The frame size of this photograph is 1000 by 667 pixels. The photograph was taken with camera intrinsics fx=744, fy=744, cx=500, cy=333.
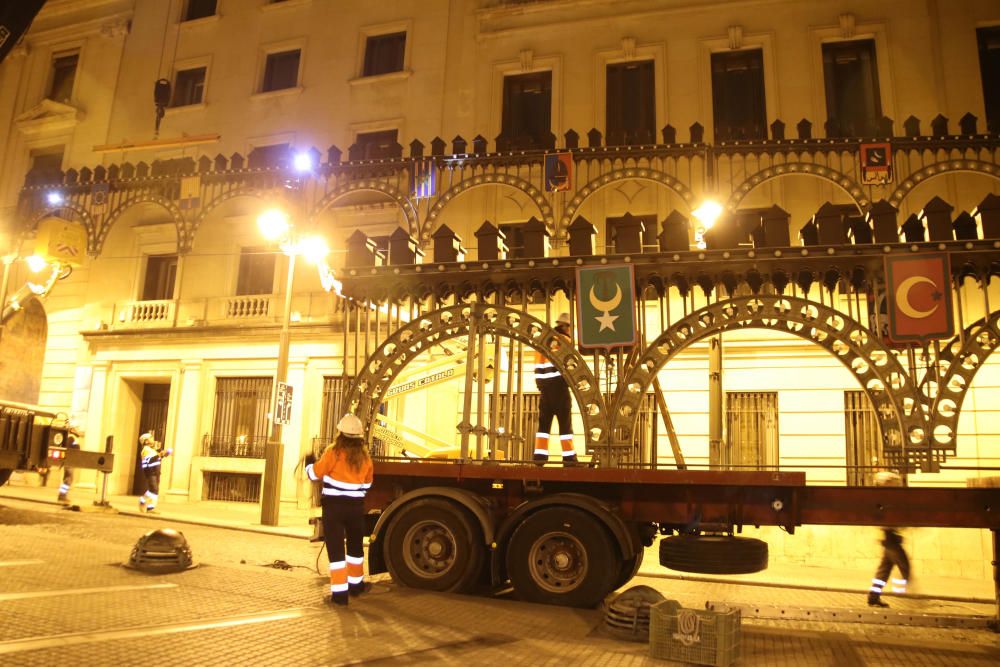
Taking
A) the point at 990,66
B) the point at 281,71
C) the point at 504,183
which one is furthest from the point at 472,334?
the point at 281,71

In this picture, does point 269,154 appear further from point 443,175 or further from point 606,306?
point 606,306

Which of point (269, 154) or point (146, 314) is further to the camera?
point (146, 314)

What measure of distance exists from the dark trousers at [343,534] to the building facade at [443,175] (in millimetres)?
2108

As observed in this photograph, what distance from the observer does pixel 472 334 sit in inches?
378

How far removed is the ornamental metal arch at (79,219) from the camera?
17391 mm

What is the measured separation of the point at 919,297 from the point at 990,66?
12158 mm

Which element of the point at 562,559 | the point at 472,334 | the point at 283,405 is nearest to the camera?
the point at 562,559

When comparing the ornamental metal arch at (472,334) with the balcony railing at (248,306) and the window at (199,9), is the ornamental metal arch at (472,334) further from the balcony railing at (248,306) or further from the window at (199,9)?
the window at (199,9)

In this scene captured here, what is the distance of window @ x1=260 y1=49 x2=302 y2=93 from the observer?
23200 millimetres

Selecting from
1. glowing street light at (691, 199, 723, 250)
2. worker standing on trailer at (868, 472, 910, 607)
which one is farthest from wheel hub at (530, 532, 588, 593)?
glowing street light at (691, 199, 723, 250)

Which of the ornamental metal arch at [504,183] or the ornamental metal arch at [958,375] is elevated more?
the ornamental metal arch at [504,183]

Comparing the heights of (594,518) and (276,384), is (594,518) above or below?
below

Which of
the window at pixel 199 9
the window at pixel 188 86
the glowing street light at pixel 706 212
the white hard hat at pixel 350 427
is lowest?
the white hard hat at pixel 350 427

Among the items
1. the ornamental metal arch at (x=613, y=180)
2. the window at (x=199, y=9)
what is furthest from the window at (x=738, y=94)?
the window at (x=199, y=9)
